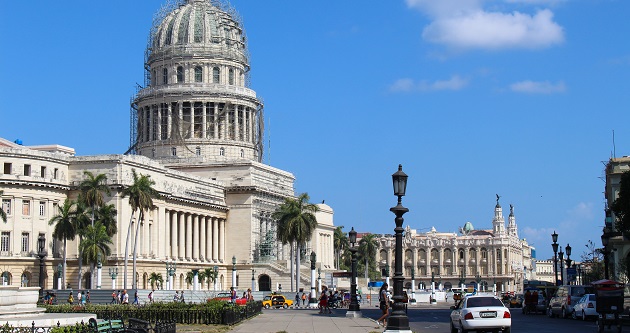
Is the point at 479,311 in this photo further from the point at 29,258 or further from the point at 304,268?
the point at 304,268

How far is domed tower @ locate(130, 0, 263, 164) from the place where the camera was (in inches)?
5556

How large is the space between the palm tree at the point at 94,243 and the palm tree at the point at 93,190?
2171 millimetres

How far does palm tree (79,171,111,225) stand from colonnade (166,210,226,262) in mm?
18276

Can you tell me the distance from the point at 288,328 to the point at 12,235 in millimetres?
57069

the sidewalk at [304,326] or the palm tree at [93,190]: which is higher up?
the palm tree at [93,190]

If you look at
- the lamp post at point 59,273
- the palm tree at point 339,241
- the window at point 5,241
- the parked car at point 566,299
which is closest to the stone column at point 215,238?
the lamp post at point 59,273

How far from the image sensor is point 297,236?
118 metres

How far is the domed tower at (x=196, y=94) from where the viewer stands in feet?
463

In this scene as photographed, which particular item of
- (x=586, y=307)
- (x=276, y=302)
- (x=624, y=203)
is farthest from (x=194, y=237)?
(x=586, y=307)

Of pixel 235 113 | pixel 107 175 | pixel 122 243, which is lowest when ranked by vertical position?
pixel 122 243

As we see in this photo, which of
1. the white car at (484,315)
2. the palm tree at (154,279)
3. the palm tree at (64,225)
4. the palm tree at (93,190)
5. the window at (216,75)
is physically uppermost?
the window at (216,75)

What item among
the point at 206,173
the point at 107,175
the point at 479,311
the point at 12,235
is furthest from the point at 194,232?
the point at 479,311

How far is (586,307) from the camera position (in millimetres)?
55312

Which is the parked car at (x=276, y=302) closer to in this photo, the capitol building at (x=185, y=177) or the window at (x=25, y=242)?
the capitol building at (x=185, y=177)
